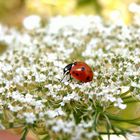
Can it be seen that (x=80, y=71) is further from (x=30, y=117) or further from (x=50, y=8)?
(x=50, y=8)

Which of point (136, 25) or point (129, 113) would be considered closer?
point (129, 113)

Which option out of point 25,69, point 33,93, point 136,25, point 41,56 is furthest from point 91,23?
point 33,93

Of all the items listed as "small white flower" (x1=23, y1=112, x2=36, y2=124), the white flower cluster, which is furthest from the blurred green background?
"small white flower" (x1=23, y1=112, x2=36, y2=124)

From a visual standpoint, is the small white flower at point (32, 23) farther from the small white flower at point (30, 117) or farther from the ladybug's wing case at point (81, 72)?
the small white flower at point (30, 117)

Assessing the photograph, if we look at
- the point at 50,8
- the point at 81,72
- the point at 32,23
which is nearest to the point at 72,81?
the point at 81,72

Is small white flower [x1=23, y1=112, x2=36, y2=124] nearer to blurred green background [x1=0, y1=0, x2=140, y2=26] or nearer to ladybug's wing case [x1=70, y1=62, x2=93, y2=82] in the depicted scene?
ladybug's wing case [x1=70, y1=62, x2=93, y2=82]

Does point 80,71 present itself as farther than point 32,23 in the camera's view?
No

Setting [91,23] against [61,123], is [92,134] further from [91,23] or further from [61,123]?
[91,23]
